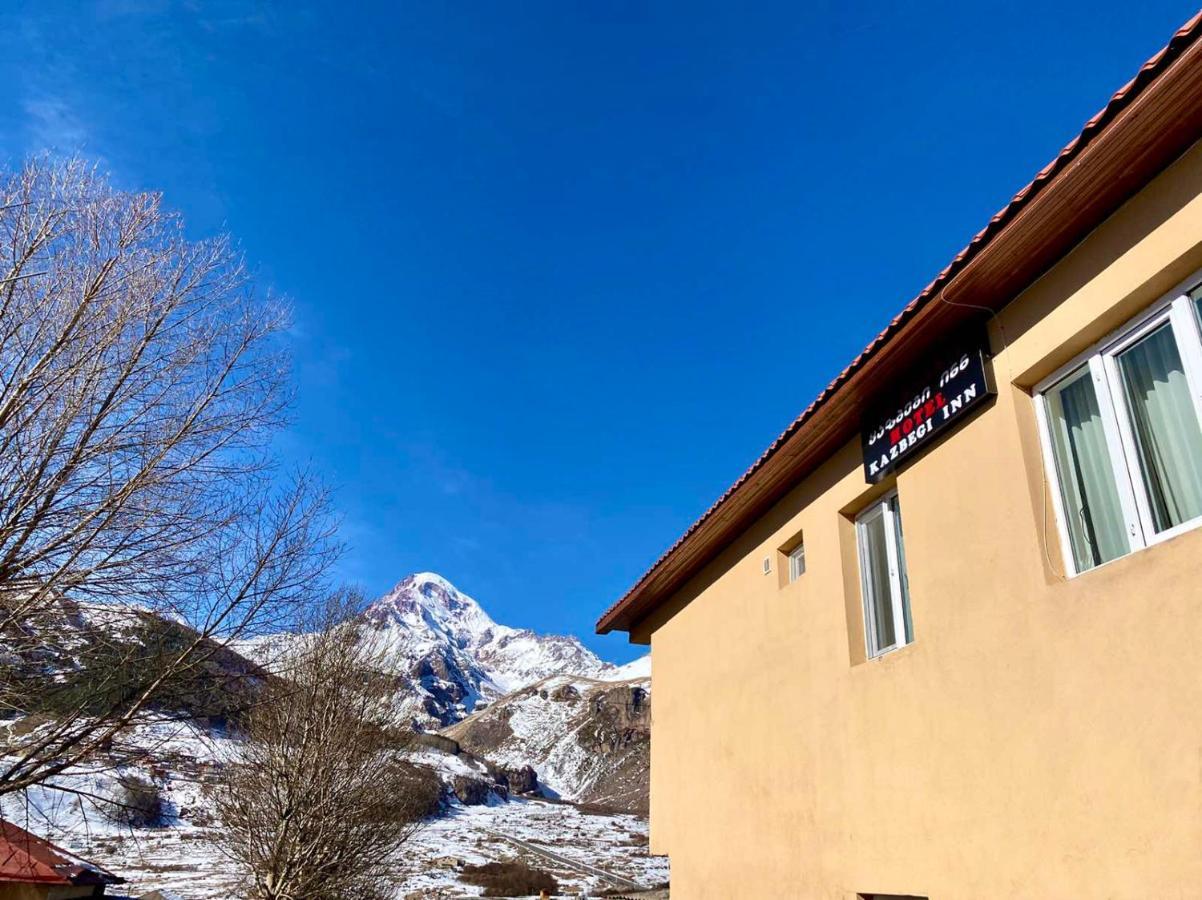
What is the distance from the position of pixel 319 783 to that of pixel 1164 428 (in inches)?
803

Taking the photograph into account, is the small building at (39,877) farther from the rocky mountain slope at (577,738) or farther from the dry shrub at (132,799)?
the rocky mountain slope at (577,738)

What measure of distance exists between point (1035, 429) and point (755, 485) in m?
3.69

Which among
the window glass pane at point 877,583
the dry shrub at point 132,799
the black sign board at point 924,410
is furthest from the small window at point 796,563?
the dry shrub at point 132,799

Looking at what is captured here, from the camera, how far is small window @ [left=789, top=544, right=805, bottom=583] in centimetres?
863

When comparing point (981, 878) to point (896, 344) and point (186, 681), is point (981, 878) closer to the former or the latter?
point (896, 344)

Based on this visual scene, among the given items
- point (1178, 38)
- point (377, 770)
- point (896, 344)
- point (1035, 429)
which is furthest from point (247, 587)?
point (377, 770)

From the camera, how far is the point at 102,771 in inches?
267

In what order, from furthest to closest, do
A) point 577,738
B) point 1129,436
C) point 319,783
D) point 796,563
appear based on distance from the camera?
point 577,738
point 319,783
point 796,563
point 1129,436

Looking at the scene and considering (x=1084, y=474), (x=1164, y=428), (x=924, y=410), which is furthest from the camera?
(x=924, y=410)

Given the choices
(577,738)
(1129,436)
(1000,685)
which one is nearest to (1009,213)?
(1129,436)

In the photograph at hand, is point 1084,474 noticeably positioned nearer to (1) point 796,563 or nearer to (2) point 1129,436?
(2) point 1129,436

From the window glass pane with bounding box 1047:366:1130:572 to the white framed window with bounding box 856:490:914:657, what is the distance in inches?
68.0

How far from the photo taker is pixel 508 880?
47656mm

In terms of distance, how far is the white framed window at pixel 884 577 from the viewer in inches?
263
